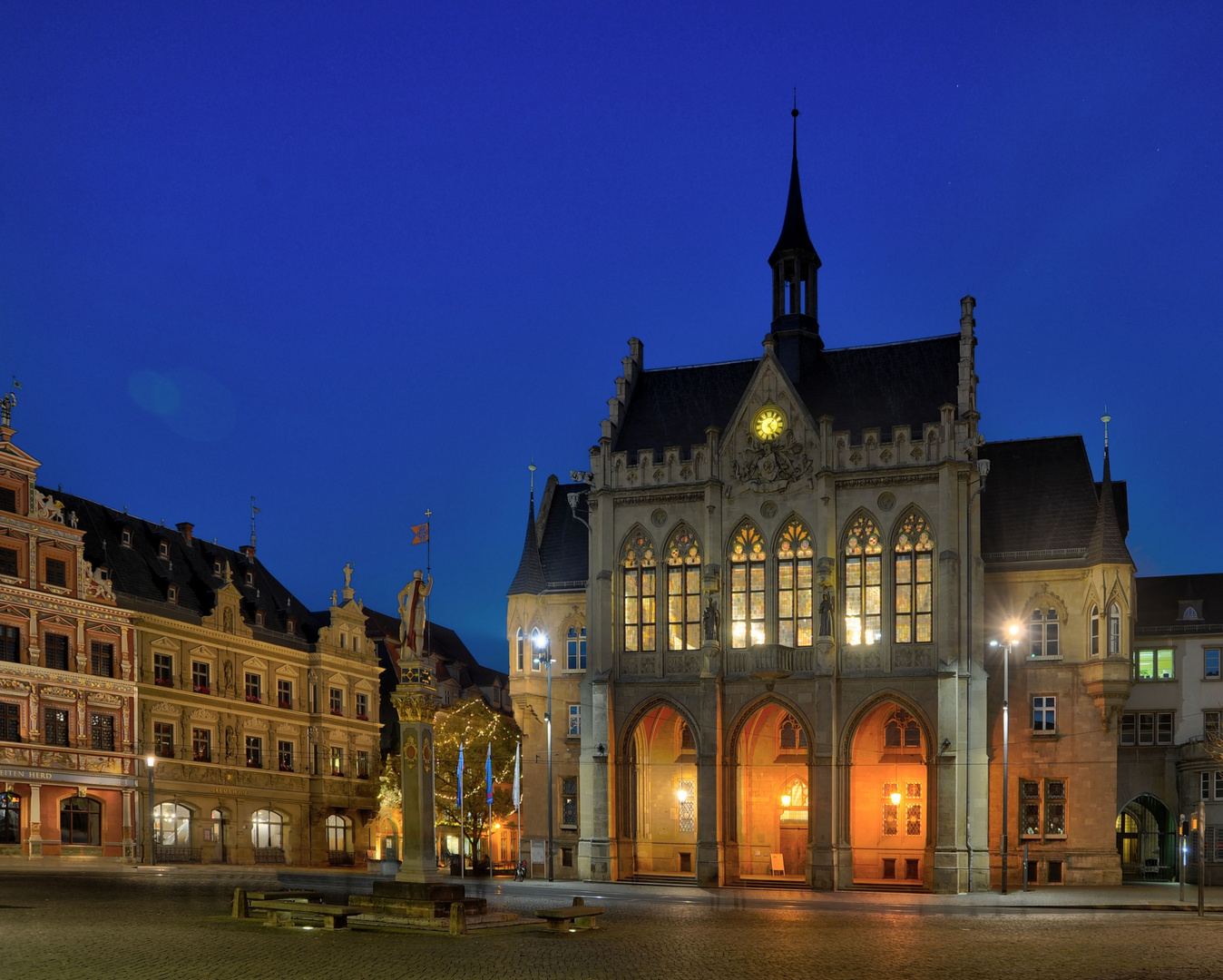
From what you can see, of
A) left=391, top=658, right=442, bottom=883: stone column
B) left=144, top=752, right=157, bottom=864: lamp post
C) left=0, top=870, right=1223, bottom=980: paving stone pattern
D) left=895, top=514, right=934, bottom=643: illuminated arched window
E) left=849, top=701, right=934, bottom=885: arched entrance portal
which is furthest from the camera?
left=144, top=752, right=157, bottom=864: lamp post

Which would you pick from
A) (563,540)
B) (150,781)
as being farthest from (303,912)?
(563,540)

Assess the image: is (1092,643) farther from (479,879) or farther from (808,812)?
(479,879)

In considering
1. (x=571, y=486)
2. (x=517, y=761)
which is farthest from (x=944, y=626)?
(x=571, y=486)

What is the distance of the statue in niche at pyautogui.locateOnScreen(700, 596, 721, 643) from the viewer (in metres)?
56.8

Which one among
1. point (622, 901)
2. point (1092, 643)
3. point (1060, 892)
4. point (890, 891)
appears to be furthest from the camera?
point (1092, 643)

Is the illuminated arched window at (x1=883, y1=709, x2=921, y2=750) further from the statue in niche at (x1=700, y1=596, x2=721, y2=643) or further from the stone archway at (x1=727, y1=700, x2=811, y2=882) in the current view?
the statue in niche at (x1=700, y1=596, x2=721, y2=643)

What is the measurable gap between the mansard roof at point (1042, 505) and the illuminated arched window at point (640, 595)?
556 inches

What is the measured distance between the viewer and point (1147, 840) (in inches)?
2665

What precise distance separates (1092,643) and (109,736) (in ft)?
139

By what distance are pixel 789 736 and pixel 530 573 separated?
45.8 feet

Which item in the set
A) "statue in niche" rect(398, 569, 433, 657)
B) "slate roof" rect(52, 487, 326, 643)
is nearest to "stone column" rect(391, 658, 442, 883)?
"statue in niche" rect(398, 569, 433, 657)

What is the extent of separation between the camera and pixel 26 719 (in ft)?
193

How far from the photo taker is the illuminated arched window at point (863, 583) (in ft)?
184

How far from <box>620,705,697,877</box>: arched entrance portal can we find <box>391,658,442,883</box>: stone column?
26795 mm
